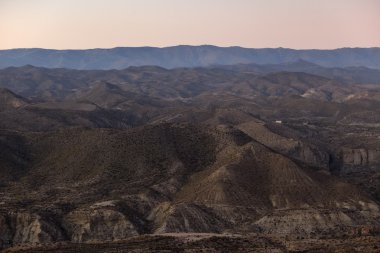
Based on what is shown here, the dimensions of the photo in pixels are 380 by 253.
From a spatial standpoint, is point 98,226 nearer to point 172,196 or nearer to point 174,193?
point 172,196

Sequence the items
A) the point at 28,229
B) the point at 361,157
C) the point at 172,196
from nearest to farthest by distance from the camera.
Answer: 1. the point at 28,229
2. the point at 172,196
3. the point at 361,157

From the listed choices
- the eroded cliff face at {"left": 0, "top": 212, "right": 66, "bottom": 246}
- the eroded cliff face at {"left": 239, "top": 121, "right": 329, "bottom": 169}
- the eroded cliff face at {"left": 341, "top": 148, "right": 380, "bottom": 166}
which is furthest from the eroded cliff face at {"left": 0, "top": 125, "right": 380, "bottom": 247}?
the eroded cliff face at {"left": 341, "top": 148, "right": 380, "bottom": 166}

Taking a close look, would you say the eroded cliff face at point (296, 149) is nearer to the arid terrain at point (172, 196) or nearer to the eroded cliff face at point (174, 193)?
the arid terrain at point (172, 196)

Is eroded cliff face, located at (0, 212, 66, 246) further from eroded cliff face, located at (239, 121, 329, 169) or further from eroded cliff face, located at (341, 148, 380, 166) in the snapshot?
eroded cliff face, located at (341, 148, 380, 166)

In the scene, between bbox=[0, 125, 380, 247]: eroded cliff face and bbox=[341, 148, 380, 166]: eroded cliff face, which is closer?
bbox=[0, 125, 380, 247]: eroded cliff face

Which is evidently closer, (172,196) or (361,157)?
(172,196)

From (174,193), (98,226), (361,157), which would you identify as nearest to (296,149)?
(361,157)

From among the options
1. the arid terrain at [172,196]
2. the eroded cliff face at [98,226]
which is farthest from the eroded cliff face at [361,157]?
the eroded cliff face at [98,226]

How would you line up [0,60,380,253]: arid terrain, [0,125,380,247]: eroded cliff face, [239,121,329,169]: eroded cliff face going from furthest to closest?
[239,121,329,169]: eroded cliff face → [0,125,380,247]: eroded cliff face → [0,60,380,253]: arid terrain

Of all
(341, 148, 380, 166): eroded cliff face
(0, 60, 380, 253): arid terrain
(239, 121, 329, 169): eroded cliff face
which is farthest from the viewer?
(341, 148, 380, 166): eroded cliff face

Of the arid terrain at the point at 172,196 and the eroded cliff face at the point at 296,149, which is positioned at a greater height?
the arid terrain at the point at 172,196

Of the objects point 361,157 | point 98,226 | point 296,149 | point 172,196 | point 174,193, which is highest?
point 174,193
